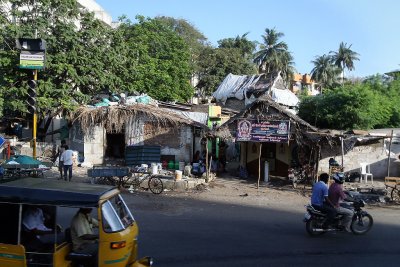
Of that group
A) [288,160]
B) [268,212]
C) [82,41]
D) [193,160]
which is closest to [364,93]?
[288,160]

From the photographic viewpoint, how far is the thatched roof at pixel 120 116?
78.0 feet

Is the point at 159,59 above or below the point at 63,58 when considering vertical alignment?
above

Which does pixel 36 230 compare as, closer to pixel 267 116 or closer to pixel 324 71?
pixel 267 116

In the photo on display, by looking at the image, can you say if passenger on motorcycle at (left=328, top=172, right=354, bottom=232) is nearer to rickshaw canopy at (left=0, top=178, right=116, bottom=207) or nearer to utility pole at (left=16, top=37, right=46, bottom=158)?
rickshaw canopy at (left=0, top=178, right=116, bottom=207)

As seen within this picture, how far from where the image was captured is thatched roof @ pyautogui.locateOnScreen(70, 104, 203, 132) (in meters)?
23.8

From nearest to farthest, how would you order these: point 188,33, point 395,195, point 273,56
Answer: point 395,195, point 188,33, point 273,56

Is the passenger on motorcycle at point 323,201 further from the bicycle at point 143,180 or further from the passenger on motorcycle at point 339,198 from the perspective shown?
the bicycle at point 143,180

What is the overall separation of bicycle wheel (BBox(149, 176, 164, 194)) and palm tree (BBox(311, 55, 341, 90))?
62521 mm

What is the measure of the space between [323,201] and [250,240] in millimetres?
1993

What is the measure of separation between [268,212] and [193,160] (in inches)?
424

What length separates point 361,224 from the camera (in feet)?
35.0

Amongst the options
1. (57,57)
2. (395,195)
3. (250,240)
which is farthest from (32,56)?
(395,195)

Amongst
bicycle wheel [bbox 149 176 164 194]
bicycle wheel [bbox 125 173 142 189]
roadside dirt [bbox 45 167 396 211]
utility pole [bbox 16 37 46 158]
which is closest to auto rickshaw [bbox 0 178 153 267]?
roadside dirt [bbox 45 167 396 211]

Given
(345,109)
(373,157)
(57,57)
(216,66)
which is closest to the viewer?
(373,157)
